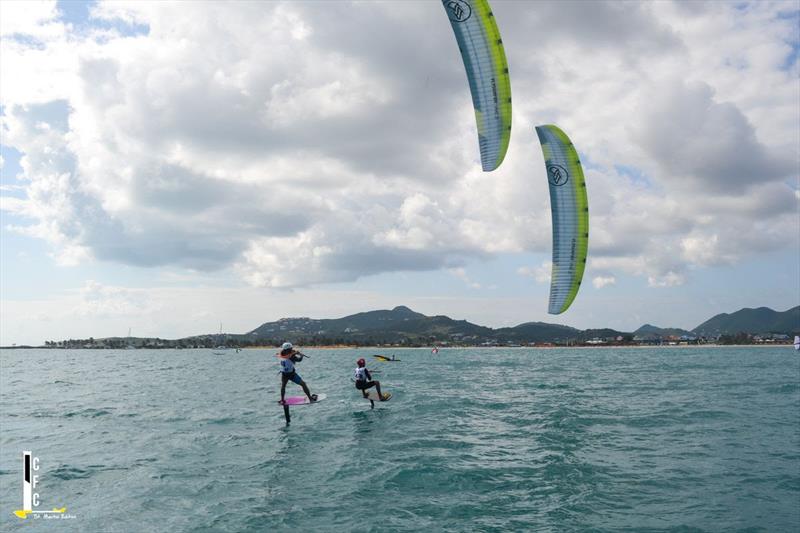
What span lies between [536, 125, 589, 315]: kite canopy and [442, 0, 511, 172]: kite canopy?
10.0 ft

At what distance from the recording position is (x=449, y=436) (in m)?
20.0

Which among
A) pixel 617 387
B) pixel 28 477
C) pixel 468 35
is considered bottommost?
pixel 617 387

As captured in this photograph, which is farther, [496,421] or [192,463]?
[496,421]

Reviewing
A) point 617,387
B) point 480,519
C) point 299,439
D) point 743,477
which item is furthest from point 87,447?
point 617,387

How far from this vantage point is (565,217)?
19.2 meters

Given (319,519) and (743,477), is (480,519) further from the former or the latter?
(743,477)

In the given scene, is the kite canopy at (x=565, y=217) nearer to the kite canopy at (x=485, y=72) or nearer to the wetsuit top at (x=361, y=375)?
the kite canopy at (x=485, y=72)

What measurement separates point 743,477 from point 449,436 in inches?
362

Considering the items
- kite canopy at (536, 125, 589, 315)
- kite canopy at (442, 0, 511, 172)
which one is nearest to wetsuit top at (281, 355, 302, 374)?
kite canopy at (536, 125, 589, 315)

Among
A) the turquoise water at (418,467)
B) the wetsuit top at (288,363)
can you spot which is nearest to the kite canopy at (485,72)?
the turquoise water at (418,467)

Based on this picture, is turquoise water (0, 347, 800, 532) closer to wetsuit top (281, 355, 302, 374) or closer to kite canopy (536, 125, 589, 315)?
wetsuit top (281, 355, 302, 374)

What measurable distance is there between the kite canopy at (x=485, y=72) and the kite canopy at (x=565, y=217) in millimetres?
3049

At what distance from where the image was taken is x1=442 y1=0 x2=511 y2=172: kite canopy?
16109 millimetres

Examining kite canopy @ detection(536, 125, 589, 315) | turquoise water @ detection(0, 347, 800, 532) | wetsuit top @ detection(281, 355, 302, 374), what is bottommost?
turquoise water @ detection(0, 347, 800, 532)
